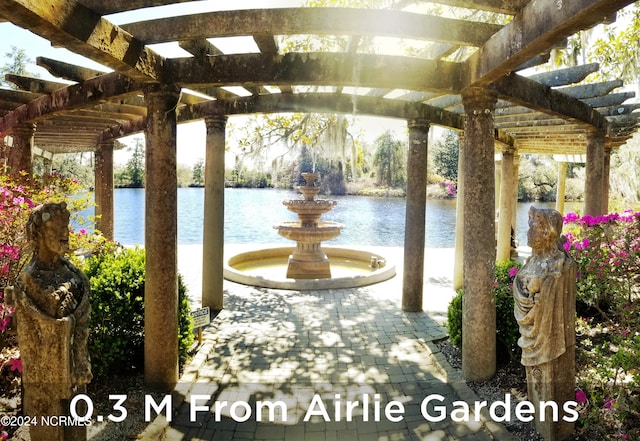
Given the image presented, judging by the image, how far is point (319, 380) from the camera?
516 centimetres

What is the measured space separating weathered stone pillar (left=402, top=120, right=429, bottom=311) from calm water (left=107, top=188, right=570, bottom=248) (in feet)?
50.4

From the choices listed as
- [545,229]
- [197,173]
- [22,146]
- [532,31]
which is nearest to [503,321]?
[545,229]

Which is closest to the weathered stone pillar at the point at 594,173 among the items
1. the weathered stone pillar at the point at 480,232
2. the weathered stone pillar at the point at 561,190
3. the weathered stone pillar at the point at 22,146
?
the weathered stone pillar at the point at 480,232

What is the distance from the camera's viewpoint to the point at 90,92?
5.30 meters

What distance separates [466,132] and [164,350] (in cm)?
452

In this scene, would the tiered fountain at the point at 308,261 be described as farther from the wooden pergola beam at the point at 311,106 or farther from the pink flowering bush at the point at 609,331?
the pink flowering bush at the point at 609,331

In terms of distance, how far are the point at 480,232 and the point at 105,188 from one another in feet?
33.0

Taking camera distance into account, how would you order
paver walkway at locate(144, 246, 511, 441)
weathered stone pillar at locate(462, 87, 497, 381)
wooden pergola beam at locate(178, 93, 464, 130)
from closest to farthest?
paver walkway at locate(144, 246, 511, 441) < weathered stone pillar at locate(462, 87, 497, 381) < wooden pergola beam at locate(178, 93, 464, 130)

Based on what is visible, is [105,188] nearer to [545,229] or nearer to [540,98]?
[540,98]

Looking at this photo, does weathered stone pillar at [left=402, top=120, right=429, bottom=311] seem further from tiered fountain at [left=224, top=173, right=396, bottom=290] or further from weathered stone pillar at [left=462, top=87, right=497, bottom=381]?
weathered stone pillar at [left=462, top=87, right=497, bottom=381]

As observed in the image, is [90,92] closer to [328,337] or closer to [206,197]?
[206,197]

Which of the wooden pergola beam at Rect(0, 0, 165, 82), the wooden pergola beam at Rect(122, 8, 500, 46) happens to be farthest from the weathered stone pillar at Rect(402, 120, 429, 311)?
the wooden pergola beam at Rect(0, 0, 165, 82)

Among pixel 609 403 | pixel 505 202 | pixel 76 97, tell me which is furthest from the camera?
pixel 505 202

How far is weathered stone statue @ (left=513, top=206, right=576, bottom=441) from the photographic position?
138 inches
